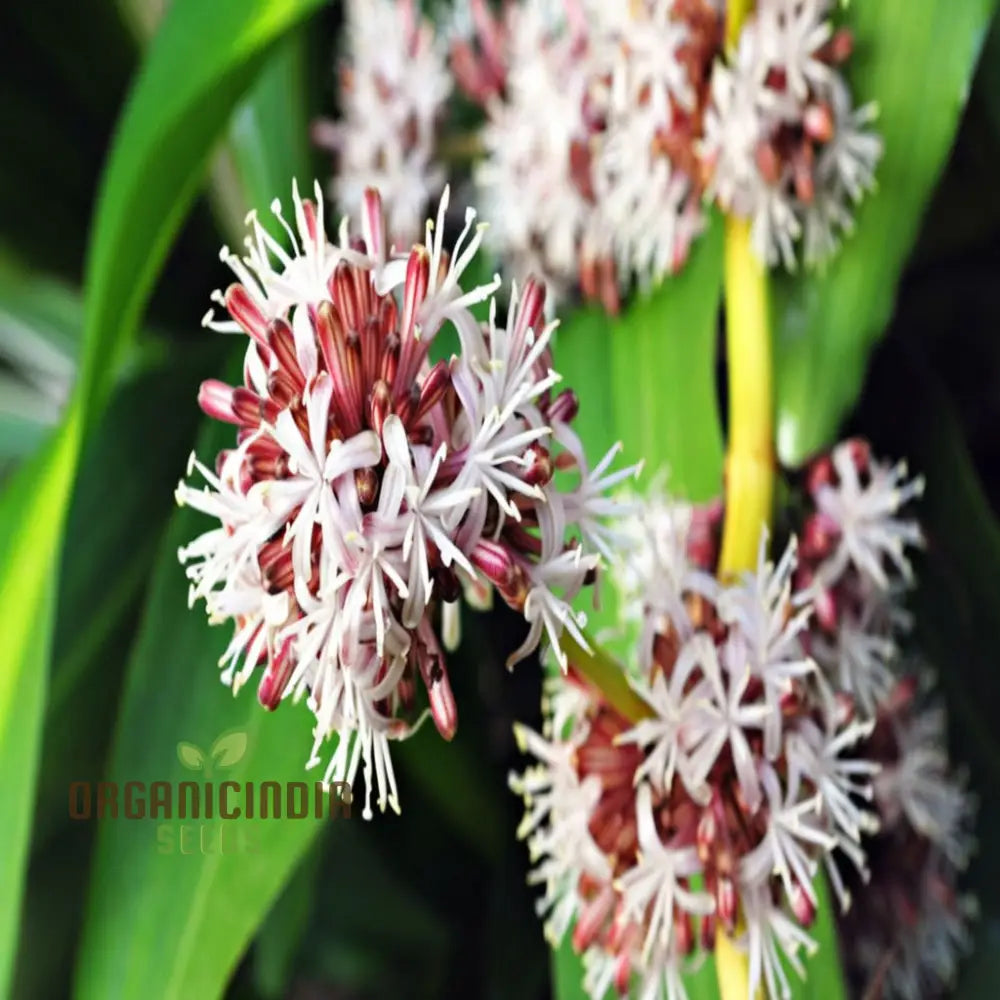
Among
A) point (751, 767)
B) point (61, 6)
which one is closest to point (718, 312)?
point (751, 767)

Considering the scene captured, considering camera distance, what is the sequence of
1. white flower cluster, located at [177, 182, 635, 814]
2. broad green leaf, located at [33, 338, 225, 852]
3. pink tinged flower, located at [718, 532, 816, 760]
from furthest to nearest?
broad green leaf, located at [33, 338, 225, 852], pink tinged flower, located at [718, 532, 816, 760], white flower cluster, located at [177, 182, 635, 814]

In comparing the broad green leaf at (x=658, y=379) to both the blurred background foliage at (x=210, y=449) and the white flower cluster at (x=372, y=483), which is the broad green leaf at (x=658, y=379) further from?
the white flower cluster at (x=372, y=483)

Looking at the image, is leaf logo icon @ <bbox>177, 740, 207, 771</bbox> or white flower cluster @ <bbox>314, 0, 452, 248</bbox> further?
white flower cluster @ <bbox>314, 0, 452, 248</bbox>

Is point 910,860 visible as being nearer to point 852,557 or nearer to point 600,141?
point 852,557

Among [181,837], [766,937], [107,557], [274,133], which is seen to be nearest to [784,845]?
[766,937]

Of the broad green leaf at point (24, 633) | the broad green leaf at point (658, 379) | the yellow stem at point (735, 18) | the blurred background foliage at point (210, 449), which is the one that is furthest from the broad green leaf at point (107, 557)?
the yellow stem at point (735, 18)

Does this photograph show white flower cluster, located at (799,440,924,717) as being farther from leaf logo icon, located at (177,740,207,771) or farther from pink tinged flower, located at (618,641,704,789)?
leaf logo icon, located at (177,740,207,771)

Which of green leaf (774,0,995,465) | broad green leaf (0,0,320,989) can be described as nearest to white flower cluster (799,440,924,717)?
green leaf (774,0,995,465)
